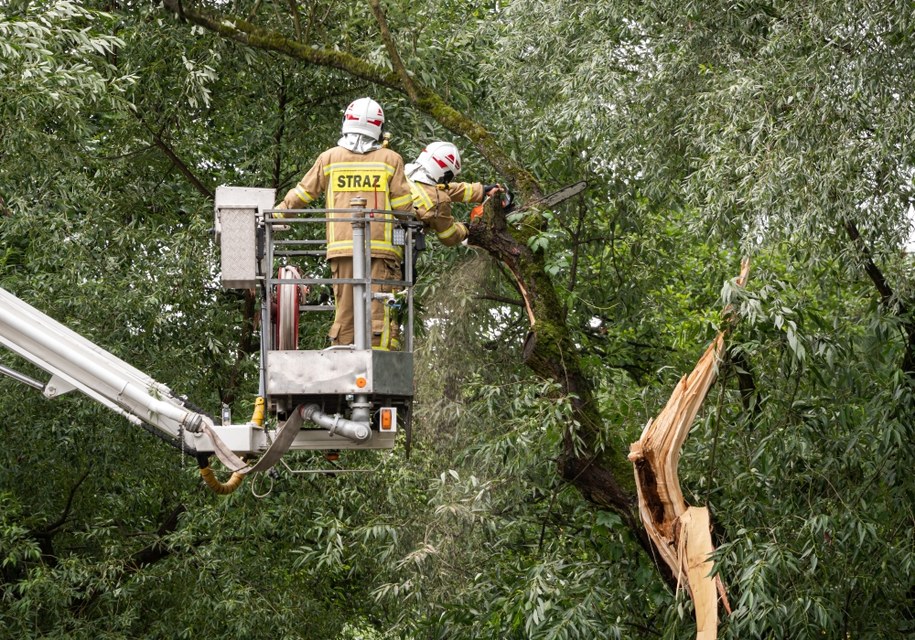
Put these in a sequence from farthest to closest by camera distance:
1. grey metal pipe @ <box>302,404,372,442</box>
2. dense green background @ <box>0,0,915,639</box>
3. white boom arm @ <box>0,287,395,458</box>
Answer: dense green background @ <box>0,0,915,639</box> < white boom arm @ <box>0,287,395,458</box> < grey metal pipe @ <box>302,404,372,442</box>

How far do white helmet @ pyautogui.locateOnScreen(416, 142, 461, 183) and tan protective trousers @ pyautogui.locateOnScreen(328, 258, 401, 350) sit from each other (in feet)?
3.18

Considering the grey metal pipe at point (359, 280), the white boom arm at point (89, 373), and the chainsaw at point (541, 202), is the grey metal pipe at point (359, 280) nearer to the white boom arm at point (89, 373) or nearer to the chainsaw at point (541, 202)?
Answer: the white boom arm at point (89, 373)

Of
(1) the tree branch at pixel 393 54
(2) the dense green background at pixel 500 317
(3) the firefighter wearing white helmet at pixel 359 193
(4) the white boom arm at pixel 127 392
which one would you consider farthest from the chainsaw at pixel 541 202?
(4) the white boom arm at pixel 127 392

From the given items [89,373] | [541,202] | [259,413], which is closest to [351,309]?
[259,413]

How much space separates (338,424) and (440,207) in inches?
71.0

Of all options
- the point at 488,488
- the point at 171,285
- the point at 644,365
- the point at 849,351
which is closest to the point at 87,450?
the point at 171,285

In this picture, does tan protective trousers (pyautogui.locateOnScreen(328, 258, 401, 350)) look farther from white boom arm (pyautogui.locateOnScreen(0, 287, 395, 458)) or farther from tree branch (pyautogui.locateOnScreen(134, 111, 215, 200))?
tree branch (pyautogui.locateOnScreen(134, 111, 215, 200))

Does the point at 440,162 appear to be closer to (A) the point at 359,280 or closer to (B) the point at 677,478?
(A) the point at 359,280

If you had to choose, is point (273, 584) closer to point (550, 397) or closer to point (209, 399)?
point (209, 399)

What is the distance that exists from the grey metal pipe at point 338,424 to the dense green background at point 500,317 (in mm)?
1903

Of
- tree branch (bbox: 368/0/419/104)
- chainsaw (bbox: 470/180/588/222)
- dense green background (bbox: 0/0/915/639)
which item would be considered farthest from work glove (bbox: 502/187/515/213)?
tree branch (bbox: 368/0/419/104)

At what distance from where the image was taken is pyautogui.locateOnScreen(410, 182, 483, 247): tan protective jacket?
8.70 metres

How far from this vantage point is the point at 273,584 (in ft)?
41.1

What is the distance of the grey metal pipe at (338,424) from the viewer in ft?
A: 24.8
